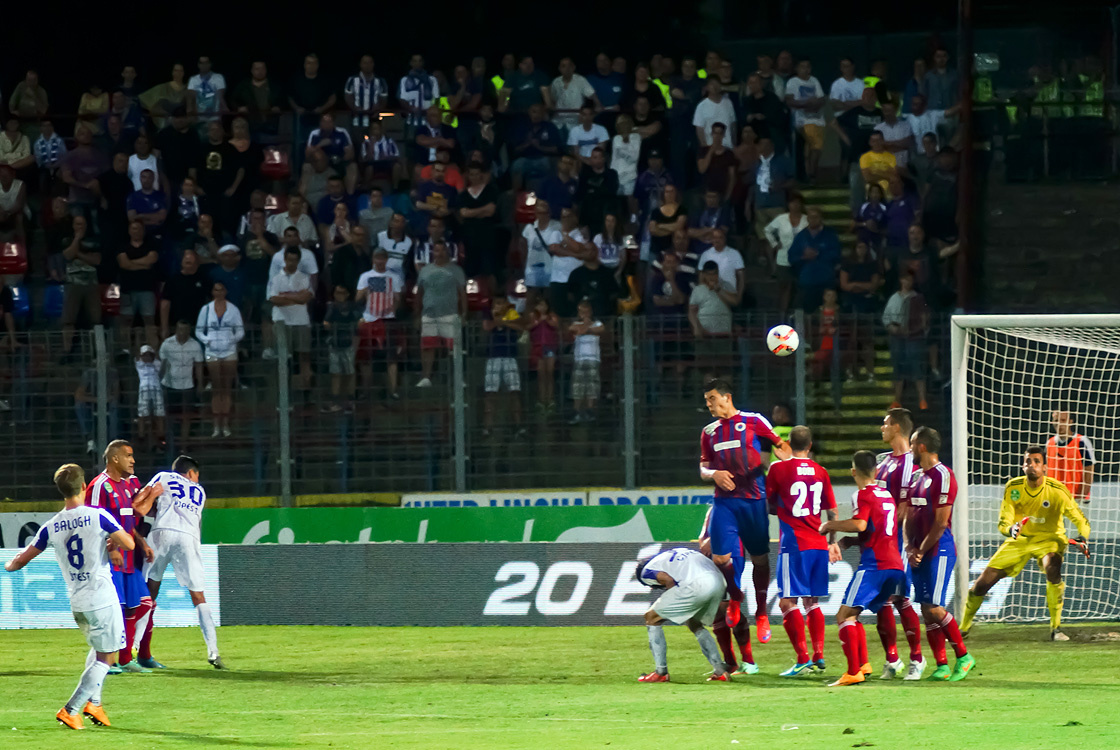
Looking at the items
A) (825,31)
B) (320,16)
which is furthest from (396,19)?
(825,31)

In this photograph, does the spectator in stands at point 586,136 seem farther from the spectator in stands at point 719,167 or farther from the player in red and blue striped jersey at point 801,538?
the player in red and blue striped jersey at point 801,538

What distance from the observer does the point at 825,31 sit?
23.1 m

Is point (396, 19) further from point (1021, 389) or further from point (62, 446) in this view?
point (1021, 389)

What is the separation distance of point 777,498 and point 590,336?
547 cm

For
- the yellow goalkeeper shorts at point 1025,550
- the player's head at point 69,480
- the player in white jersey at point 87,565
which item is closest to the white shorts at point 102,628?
the player in white jersey at point 87,565

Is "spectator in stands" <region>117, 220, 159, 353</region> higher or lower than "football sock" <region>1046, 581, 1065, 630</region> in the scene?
higher

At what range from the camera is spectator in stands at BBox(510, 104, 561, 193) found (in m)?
20.2

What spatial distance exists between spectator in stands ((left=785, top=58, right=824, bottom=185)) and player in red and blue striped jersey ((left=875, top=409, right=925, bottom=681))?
29.0ft

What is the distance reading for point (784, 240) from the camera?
1883cm

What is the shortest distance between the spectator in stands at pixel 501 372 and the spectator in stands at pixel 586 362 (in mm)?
593

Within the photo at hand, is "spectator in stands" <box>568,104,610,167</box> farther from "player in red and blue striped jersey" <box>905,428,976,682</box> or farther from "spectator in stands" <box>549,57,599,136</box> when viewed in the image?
"player in red and blue striped jersey" <box>905,428,976,682</box>

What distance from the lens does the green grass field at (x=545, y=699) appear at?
8.76 meters

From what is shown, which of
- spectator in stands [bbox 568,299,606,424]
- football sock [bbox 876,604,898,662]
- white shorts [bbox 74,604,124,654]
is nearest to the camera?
white shorts [bbox 74,604,124,654]

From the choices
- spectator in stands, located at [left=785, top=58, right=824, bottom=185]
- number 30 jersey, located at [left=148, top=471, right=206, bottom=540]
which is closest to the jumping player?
number 30 jersey, located at [left=148, top=471, right=206, bottom=540]
